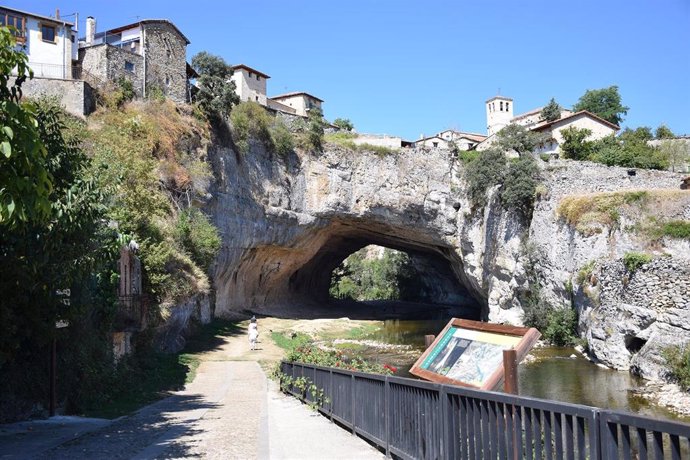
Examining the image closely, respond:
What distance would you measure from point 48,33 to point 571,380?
1288 inches

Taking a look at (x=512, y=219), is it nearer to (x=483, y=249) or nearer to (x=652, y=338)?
(x=483, y=249)

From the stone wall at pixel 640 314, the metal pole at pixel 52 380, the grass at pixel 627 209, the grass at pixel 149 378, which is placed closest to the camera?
the metal pole at pixel 52 380

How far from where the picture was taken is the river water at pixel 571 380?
1734 centimetres

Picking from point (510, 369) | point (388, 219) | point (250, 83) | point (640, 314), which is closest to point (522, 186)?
point (388, 219)

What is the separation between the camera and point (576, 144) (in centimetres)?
4756

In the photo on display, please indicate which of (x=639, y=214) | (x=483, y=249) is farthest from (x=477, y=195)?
(x=639, y=214)

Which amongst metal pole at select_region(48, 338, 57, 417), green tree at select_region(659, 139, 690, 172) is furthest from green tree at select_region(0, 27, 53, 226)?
green tree at select_region(659, 139, 690, 172)

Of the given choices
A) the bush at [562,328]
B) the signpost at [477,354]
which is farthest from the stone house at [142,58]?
the signpost at [477,354]

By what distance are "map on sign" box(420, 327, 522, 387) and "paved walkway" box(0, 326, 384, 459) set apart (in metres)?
1.63

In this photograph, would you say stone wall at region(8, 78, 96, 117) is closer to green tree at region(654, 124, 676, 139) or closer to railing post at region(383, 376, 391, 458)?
railing post at region(383, 376, 391, 458)

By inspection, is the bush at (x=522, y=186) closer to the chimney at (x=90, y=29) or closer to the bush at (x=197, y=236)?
the bush at (x=197, y=236)

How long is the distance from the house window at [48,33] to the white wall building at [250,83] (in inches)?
1102

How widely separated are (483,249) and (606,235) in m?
11.8

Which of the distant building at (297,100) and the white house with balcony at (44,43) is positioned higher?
the distant building at (297,100)
